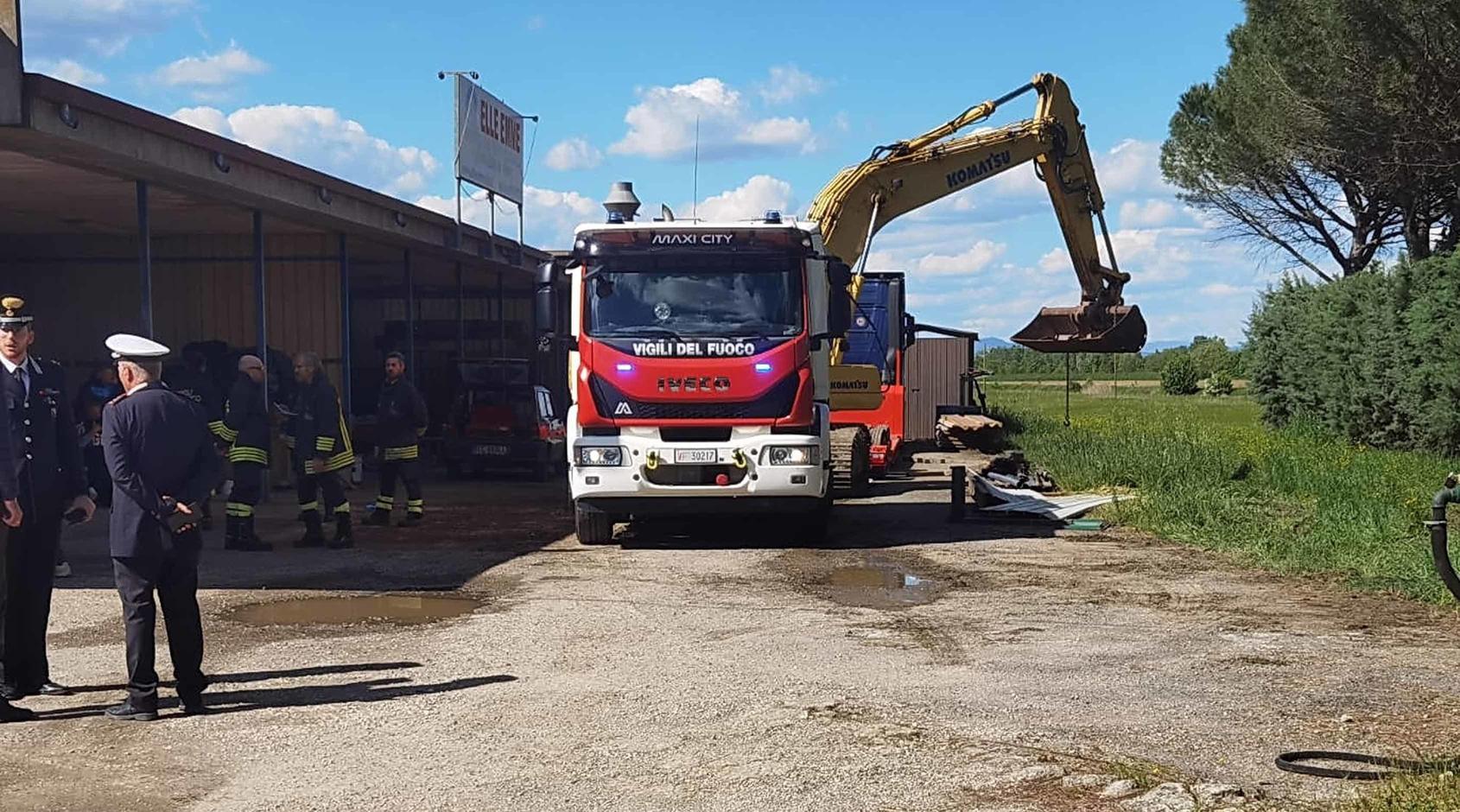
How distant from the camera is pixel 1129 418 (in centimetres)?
3578

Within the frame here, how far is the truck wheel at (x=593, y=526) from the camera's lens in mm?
13719

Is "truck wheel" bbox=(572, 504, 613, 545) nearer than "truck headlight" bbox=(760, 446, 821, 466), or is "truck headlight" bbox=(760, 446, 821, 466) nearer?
"truck headlight" bbox=(760, 446, 821, 466)

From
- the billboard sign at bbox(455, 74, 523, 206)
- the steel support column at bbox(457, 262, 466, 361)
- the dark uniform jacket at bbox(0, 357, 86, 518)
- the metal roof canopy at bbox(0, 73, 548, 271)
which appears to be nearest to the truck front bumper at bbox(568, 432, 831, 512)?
the metal roof canopy at bbox(0, 73, 548, 271)

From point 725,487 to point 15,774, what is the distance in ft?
25.0

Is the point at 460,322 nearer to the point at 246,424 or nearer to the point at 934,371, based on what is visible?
the point at 934,371

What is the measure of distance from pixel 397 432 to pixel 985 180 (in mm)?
9003

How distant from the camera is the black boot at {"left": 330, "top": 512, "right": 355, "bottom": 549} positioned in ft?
45.1

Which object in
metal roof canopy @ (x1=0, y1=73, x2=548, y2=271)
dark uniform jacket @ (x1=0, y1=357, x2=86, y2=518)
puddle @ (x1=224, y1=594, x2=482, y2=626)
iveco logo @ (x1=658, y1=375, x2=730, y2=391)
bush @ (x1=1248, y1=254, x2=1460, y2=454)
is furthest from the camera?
bush @ (x1=1248, y1=254, x2=1460, y2=454)

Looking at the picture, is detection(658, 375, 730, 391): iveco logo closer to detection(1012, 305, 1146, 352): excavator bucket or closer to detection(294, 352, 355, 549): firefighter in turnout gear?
detection(294, 352, 355, 549): firefighter in turnout gear

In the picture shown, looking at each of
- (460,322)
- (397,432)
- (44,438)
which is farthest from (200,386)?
(44,438)

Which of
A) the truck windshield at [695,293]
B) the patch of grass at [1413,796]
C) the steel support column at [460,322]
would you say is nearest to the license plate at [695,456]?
the truck windshield at [695,293]

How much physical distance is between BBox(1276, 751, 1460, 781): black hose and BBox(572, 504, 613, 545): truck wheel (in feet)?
27.2

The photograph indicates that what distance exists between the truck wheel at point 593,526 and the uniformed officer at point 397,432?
7.42 feet

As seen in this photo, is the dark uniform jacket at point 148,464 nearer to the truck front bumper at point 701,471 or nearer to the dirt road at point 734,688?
the dirt road at point 734,688
